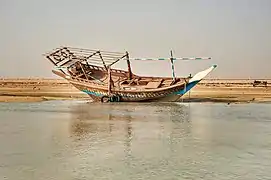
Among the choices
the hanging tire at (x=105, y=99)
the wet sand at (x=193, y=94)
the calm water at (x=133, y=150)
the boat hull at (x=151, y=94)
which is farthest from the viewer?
the wet sand at (x=193, y=94)

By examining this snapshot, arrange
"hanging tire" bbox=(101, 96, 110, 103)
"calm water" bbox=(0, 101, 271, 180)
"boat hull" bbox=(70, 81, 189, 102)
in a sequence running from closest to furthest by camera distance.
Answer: "calm water" bbox=(0, 101, 271, 180) → "boat hull" bbox=(70, 81, 189, 102) → "hanging tire" bbox=(101, 96, 110, 103)

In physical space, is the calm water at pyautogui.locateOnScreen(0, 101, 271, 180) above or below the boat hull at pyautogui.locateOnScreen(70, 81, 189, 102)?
below

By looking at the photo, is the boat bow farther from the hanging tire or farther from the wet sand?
the hanging tire

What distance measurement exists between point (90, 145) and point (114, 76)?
78.2 ft

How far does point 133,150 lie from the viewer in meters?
10.6

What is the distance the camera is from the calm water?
8242 mm

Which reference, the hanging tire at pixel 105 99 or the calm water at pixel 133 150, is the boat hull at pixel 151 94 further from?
the calm water at pixel 133 150

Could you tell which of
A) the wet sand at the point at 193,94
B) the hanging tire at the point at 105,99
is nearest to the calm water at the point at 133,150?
the hanging tire at the point at 105,99

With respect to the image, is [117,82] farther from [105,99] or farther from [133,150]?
[133,150]

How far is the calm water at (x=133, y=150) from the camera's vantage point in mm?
8242

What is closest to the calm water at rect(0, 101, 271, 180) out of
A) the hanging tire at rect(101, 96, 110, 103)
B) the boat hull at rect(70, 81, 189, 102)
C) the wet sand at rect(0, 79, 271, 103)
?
the boat hull at rect(70, 81, 189, 102)

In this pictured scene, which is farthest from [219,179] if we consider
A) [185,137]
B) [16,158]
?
[185,137]

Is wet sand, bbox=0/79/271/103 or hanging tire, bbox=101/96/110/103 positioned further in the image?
wet sand, bbox=0/79/271/103

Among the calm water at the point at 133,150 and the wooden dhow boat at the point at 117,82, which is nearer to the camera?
the calm water at the point at 133,150
